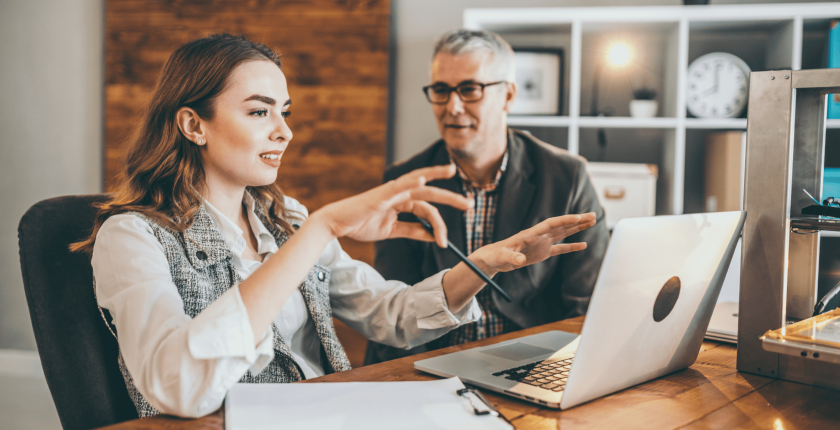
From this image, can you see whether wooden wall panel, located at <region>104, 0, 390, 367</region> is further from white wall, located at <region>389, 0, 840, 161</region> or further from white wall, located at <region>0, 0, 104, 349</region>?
white wall, located at <region>0, 0, 104, 349</region>

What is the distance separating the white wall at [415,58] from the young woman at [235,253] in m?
1.54

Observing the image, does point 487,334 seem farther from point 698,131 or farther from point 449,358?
point 698,131

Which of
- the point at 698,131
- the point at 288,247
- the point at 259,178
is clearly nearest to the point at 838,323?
the point at 288,247

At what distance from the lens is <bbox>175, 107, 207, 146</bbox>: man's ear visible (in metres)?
1.19

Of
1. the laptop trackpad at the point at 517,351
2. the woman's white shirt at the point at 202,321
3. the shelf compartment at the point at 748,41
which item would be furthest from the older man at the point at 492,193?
the shelf compartment at the point at 748,41

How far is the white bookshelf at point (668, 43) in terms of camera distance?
233 centimetres

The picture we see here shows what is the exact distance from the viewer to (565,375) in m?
Answer: 0.86

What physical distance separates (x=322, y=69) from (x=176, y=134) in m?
1.77

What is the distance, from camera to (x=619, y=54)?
8.95ft

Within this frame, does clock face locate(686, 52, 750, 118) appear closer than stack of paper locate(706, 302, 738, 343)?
No

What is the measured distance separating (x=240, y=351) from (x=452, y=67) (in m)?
1.29

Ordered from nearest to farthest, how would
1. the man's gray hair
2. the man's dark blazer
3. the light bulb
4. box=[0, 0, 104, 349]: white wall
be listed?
the man's dark blazer < the man's gray hair < the light bulb < box=[0, 0, 104, 349]: white wall

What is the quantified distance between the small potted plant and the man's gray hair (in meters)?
0.83

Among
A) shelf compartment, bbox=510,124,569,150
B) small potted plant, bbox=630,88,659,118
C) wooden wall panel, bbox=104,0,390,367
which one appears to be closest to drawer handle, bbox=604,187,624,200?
small potted plant, bbox=630,88,659,118
